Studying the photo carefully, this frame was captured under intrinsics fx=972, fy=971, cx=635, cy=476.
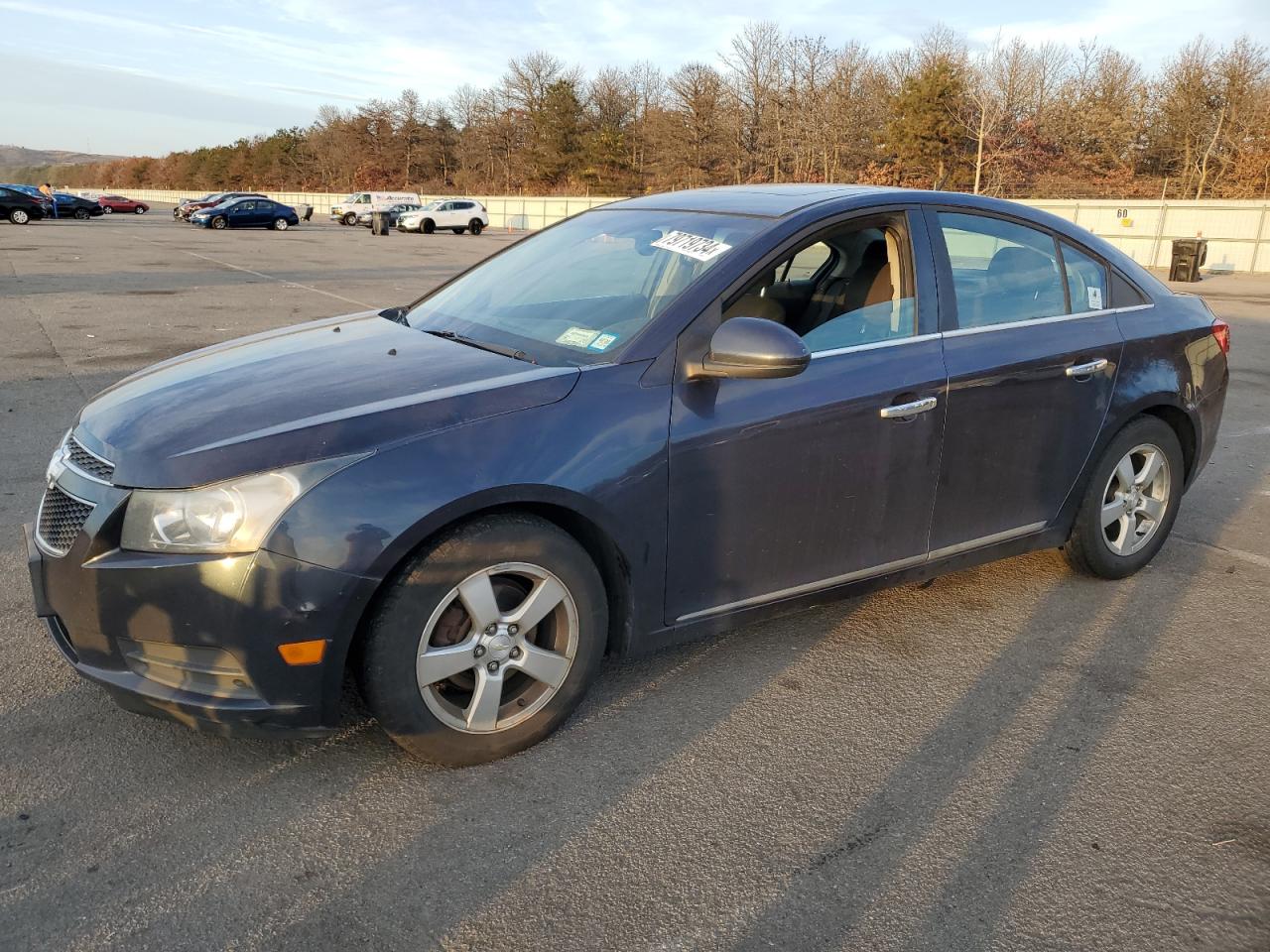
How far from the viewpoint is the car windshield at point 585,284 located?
3.16m

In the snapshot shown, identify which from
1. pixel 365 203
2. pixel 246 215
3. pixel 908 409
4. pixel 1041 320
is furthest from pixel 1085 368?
pixel 365 203

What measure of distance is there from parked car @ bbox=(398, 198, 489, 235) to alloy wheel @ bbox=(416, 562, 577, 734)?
149 ft

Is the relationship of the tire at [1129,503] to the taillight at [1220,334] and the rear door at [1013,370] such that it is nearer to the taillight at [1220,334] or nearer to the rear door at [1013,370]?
the rear door at [1013,370]

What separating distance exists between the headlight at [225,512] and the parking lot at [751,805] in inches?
28.9

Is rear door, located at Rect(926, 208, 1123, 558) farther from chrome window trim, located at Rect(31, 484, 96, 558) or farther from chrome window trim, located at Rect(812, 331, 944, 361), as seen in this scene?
chrome window trim, located at Rect(31, 484, 96, 558)

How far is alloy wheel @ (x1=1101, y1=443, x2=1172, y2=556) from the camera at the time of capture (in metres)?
4.23

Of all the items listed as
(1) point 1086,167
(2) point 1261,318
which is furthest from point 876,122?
(2) point 1261,318

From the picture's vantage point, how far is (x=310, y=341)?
141 inches

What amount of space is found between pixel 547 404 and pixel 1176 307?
323 centimetres

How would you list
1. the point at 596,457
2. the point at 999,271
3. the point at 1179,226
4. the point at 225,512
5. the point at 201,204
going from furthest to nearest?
the point at 201,204 → the point at 1179,226 → the point at 999,271 → the point at 596,457 → the point at 225,512

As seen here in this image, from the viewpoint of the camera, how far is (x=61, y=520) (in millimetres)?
2689

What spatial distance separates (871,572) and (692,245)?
1333 mm

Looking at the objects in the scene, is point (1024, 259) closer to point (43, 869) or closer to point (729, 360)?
point (729, 360)

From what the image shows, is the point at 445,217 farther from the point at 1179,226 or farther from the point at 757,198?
the point at 757,198
